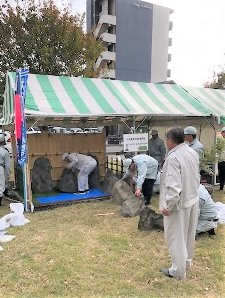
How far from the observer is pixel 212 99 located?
359 inches

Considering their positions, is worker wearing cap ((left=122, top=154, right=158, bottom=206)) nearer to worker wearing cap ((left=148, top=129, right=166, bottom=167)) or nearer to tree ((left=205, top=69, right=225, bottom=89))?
worker wearing cap ((left=148, top=129, right=166, bottom=167))

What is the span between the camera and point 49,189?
→ 7594 millimetres

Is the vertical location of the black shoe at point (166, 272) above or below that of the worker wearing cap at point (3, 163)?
below

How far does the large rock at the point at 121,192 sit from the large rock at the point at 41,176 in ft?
5.91

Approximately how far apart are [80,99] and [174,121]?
382 cm

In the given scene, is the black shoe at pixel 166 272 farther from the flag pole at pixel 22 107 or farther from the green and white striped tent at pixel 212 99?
the green and white striped tent at pixel 212 99

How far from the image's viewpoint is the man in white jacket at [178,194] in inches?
118

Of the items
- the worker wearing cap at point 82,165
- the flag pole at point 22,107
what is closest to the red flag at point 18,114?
the flag pole at point 22,107

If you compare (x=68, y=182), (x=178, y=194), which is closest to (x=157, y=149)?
(x=68, y=182)

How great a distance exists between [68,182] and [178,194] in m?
4.92

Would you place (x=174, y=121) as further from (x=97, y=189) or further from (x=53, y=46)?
(x=53, y=46)

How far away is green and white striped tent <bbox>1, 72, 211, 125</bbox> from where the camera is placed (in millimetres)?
6242

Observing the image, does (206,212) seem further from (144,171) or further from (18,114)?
(18,114)

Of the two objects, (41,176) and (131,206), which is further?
(41,176)
